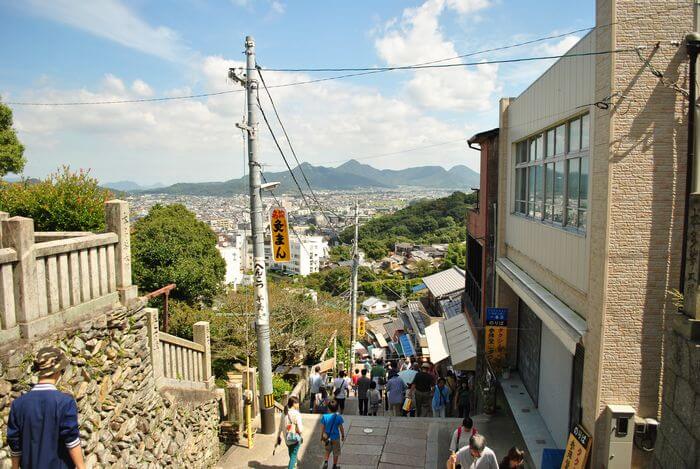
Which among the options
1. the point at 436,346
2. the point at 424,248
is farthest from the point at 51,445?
the point at 424,248

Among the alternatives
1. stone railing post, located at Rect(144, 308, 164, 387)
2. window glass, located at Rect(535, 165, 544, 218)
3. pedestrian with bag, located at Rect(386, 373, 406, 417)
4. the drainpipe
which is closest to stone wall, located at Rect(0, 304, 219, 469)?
stone railing post, located at Rect(144, 308, 164, 387)

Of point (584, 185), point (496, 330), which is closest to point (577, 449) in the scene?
point (584, 185)

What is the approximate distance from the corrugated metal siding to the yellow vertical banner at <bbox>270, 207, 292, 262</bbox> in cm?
537

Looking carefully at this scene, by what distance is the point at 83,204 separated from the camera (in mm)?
11578

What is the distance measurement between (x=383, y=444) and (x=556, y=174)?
20.3ft

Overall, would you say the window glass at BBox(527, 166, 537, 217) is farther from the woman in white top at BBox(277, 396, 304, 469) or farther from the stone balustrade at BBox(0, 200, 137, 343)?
the stone balustrade at BBox(0, 200, 137, 343)

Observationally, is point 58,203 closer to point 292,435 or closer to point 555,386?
point 292,435

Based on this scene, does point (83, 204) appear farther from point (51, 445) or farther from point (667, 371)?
point (667, 371)

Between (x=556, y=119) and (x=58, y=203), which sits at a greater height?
(x=556, y=119)

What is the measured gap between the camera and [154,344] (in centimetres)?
719

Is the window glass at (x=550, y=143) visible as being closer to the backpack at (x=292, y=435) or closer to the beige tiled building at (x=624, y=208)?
Answer: the beige tiled building at (x=624, y=208)

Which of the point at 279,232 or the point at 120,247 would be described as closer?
the point at 120,247

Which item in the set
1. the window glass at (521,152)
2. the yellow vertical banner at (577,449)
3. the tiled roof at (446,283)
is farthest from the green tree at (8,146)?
the tiled roof at (446,283)

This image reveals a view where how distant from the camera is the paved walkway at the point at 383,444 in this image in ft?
28.9
